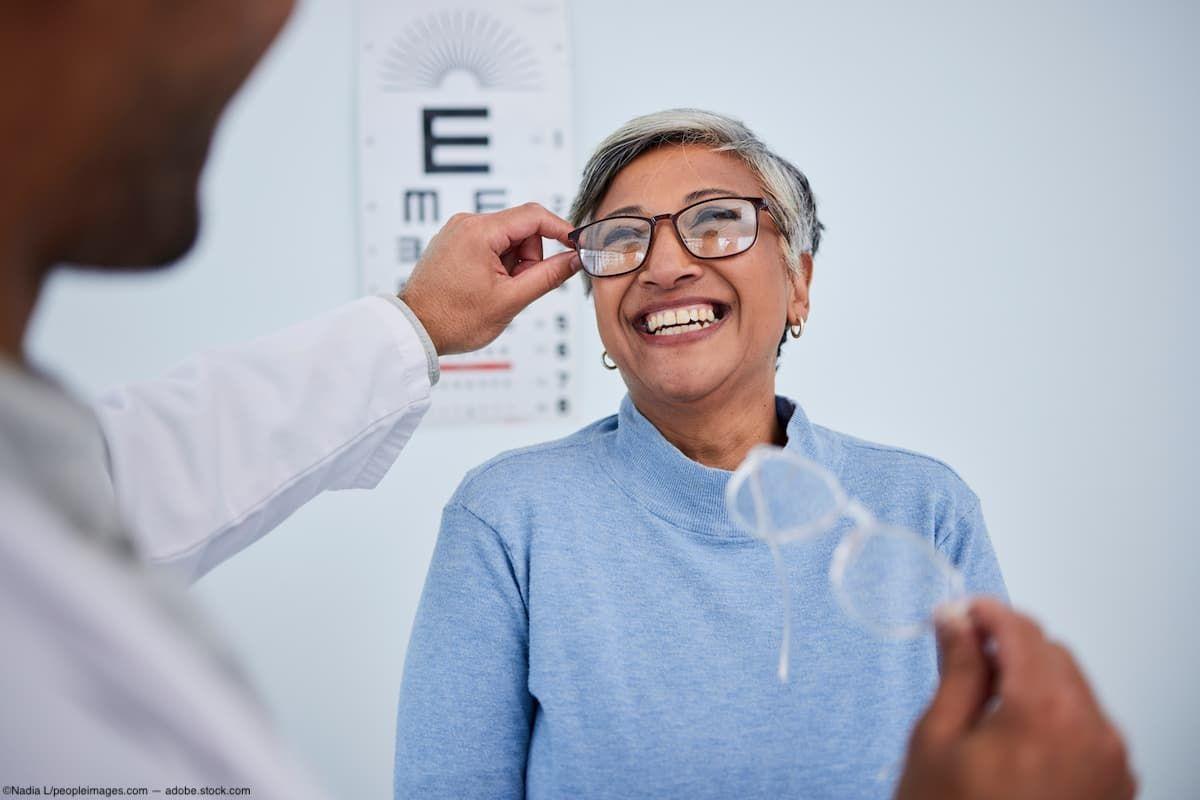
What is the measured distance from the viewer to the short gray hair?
1313 mm

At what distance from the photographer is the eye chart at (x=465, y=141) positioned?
2.04m

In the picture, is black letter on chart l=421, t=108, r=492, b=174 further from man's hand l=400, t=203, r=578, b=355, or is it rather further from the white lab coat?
the white lab coat

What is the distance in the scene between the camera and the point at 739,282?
1280 millimetres

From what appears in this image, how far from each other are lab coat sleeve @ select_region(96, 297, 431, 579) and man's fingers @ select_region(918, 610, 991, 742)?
24.2 inches

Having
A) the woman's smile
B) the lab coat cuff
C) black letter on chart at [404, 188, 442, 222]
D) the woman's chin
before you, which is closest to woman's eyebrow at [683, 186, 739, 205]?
A: the woman's smile

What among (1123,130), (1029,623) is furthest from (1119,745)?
(1123,130)

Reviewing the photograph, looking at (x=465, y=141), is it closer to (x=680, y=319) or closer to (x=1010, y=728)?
(x=680, y=319)

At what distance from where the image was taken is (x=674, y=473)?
1270 mm

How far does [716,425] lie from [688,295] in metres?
0.20

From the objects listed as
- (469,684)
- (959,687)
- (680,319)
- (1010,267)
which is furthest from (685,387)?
(1010,267)

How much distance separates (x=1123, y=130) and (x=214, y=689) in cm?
245

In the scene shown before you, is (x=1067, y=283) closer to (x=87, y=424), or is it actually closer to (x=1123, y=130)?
(x=1123, y=130)

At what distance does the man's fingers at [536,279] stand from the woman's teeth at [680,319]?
136mm

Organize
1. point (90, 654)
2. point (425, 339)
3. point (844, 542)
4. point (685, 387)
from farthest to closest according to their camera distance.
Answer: point (685, 387) < point (425, 339) < point (844, 542) < point (90, 654)
